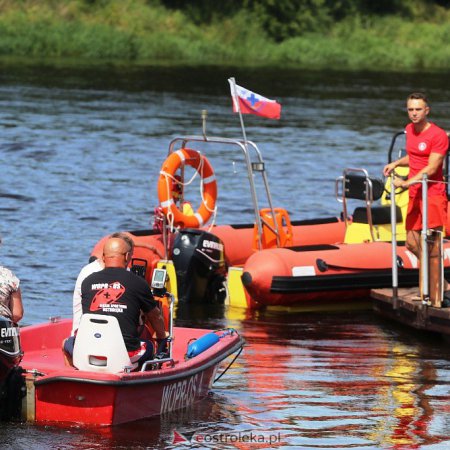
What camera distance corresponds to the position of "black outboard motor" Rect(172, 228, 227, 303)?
12.2 m

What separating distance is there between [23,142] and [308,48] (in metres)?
26.9

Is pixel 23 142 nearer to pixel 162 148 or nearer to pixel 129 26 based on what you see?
pixel 162 148

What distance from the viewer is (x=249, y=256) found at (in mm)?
13031

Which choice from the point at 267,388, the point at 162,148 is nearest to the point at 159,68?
the point at 162,148

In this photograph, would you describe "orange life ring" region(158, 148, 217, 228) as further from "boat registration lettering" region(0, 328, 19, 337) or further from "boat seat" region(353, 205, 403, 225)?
"boat registration lettering" region(0, 328, 19, 337)

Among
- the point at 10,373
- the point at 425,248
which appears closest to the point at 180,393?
the point at 10,373

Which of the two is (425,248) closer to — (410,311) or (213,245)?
(410,311)

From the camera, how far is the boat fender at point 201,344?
8.51 meters

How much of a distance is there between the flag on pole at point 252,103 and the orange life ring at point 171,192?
670 millimetres

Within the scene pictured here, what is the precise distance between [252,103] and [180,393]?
4.91 metres

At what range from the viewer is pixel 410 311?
1078 cm

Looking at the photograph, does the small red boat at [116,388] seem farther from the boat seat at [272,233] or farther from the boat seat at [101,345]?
the boat seat at [272,233]

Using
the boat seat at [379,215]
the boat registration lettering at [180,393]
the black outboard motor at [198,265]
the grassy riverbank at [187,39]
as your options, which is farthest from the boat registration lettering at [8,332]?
the grassy riverbank at [187,39]

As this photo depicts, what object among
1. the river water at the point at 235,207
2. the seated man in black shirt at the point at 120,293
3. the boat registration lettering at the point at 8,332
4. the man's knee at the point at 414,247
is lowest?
the river water at the point at 235,207
